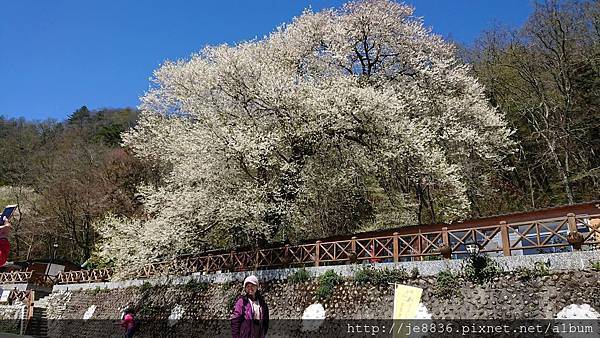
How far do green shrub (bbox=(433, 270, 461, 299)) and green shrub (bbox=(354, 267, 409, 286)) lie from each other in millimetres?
946

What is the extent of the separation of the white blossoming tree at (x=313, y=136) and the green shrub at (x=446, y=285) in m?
6.31

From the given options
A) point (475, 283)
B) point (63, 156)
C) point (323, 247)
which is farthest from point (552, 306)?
point (63, 156)

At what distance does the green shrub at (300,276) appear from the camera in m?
13.7

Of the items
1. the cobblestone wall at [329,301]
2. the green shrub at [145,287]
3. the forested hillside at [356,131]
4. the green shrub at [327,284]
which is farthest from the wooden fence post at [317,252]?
the green shrub at [145,287]

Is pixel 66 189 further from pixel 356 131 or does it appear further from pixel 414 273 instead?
pixel 414 273

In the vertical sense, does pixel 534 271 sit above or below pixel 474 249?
below

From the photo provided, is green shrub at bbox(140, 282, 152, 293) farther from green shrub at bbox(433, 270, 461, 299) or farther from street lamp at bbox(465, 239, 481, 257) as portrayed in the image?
street lamp at bbox(465, 239, 481, 257)

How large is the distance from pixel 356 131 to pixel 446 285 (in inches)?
319

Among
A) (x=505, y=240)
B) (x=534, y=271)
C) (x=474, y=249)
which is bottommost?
(x=534, y=271)

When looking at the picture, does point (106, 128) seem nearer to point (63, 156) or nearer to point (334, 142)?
point (63, 156)

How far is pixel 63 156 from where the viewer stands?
40906 millimetres

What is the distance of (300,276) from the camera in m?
13.8

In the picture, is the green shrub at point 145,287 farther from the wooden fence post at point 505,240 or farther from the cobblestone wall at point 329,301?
the wooden fence post at point 505,240

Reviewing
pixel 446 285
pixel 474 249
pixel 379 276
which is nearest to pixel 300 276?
pixel 379 276
